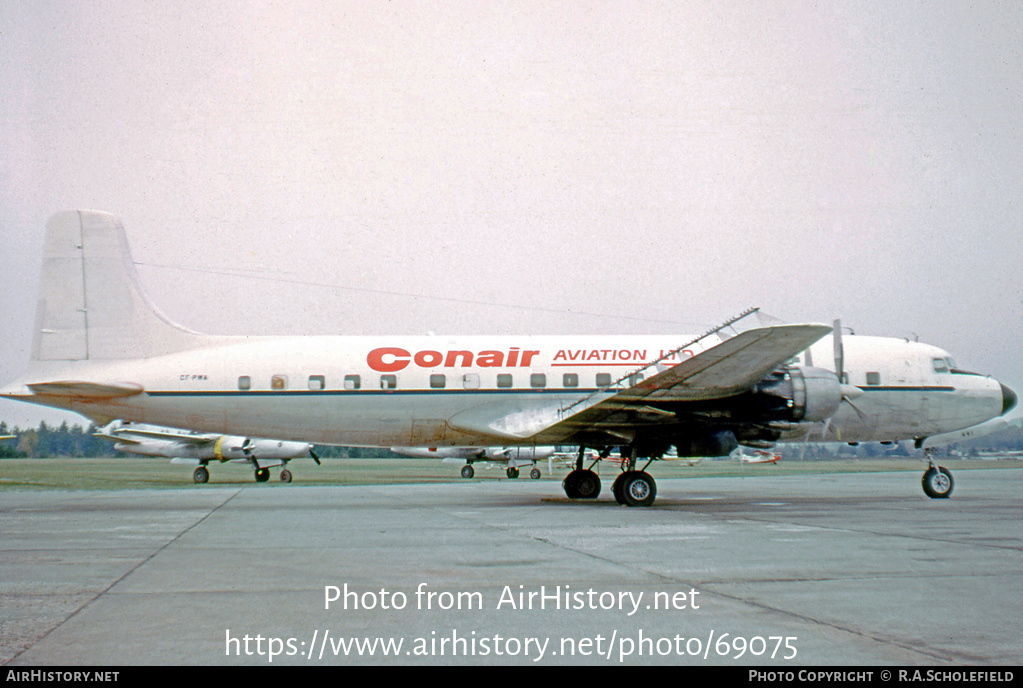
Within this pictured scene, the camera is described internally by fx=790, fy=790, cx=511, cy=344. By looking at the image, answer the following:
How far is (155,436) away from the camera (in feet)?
131

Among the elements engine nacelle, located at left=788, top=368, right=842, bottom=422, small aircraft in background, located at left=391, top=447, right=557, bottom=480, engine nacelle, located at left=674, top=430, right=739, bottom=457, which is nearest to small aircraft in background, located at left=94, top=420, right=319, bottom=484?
small aircraft in background, located at left=391, top=447, right=557, bottom=480

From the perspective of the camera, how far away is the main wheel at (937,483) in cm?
1842

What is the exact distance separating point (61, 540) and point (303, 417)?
6837 millimetres

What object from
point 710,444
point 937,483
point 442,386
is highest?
point 442,386

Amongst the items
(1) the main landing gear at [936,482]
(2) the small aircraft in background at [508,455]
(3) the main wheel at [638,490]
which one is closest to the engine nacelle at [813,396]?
(3) the main wheel at [638,490]

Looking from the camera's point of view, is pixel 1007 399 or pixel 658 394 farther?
pixel 1007 399

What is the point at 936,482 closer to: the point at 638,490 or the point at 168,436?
the point at 638,490

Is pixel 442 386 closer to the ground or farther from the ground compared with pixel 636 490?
farther from the ground

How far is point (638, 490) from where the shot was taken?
646 inches

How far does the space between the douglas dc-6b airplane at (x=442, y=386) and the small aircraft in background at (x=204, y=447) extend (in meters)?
17.8

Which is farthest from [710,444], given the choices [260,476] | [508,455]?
[508,455]

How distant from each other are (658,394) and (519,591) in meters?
9.14

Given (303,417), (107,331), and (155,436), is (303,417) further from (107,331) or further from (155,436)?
(155,436)
